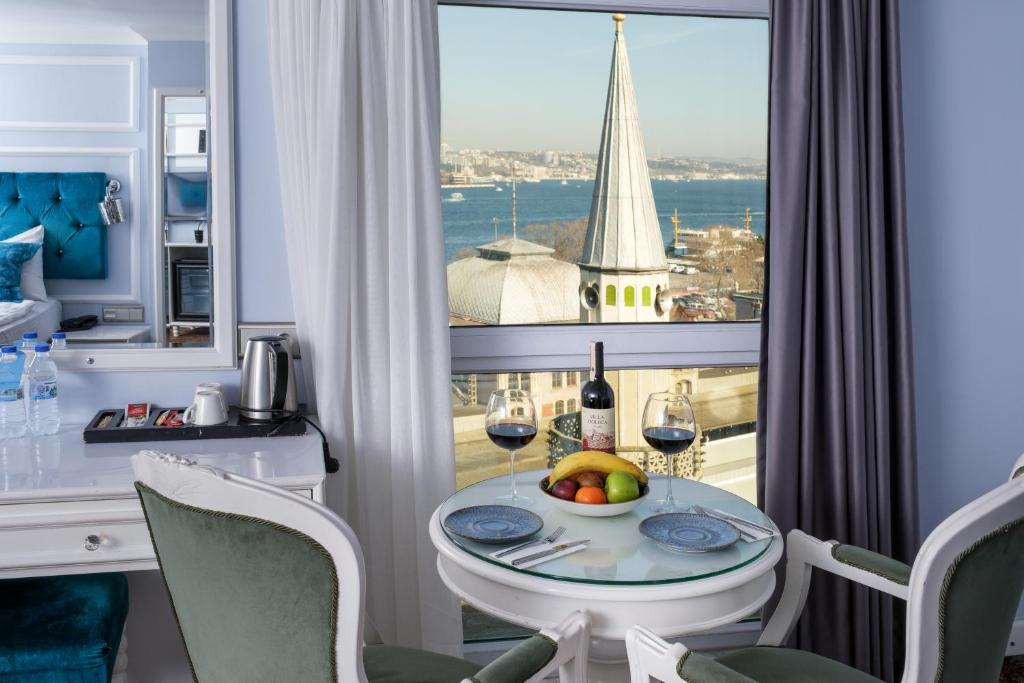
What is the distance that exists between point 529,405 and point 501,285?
0.81m

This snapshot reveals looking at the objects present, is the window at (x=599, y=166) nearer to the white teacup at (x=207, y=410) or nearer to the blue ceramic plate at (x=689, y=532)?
the white teacup at (x=207, y=410)

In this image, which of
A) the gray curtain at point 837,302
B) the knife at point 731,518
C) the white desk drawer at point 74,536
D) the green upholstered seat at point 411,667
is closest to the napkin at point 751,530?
the knife at point 731,518

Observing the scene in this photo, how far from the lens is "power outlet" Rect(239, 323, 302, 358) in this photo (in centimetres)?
243

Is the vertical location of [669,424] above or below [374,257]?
below

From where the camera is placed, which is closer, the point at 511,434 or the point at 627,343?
the point at 511,434

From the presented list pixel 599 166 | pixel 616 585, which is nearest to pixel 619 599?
pixel 616 585

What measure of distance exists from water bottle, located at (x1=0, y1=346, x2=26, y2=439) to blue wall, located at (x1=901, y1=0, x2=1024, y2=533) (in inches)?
96.8

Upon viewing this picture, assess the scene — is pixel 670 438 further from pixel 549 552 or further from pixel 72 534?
pixel 72 534

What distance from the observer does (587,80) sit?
270 centimetres

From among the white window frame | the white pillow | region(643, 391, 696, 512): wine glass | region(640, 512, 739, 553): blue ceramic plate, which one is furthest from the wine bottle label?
the white pillow

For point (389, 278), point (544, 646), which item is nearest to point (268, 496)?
point (544, 646)

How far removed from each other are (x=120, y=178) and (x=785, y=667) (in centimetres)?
192

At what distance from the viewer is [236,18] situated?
2.35m

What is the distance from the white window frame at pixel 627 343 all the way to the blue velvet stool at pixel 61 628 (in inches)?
42.2
